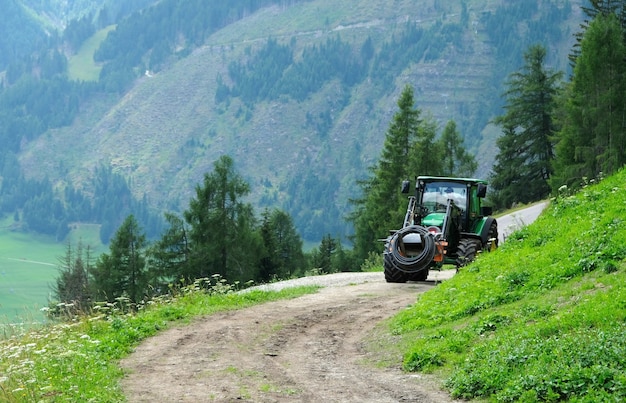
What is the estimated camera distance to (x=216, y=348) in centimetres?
1480

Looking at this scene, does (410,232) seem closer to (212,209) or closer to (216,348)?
(216,348)

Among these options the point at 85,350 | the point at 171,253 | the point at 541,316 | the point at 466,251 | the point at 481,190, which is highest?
the point at 481,190

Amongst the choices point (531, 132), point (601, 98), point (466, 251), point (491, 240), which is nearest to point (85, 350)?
point (466, 251)

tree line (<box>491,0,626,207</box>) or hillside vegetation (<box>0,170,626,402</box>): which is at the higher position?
tree line (<box>491,0,626,207</box>)

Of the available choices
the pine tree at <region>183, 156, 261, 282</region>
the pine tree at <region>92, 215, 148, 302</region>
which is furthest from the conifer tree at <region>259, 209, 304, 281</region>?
the pine tree at <region>92, 215, 148, 302</region>

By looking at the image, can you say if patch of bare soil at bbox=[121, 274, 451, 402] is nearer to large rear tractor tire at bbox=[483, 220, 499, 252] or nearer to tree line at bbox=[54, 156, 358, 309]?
large rear tractor tire at bbox=[483, 220, 499, 252]

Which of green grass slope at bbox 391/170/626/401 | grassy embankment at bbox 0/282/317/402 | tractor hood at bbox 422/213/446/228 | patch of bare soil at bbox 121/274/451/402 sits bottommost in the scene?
patch of bare soil at bbox 121/274/451/402

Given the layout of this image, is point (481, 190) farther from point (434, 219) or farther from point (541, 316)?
point (541, 316)

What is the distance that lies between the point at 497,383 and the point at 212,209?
5345cm

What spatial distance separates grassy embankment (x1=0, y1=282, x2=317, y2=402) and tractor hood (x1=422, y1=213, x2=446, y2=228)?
734cm

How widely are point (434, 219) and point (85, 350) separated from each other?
14715mm

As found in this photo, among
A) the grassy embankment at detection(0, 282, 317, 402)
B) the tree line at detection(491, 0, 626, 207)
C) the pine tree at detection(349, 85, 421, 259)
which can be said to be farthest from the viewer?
the pine tree at detection(349, 85, 421, 259)

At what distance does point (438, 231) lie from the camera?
1000 inches

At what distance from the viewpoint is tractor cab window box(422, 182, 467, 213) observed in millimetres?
26953
